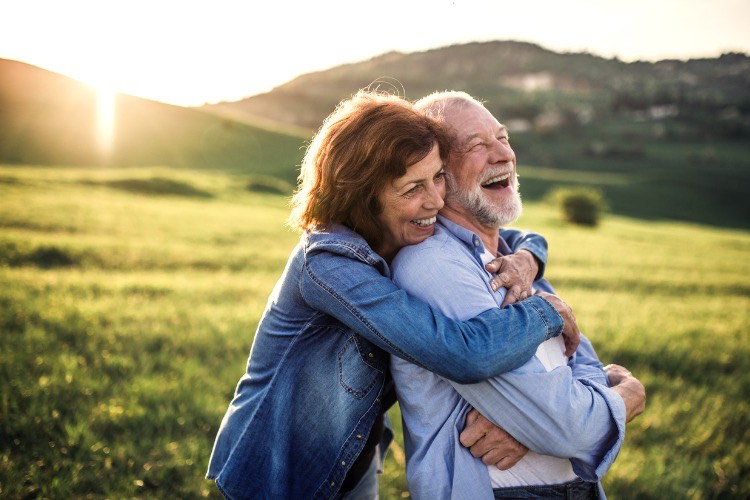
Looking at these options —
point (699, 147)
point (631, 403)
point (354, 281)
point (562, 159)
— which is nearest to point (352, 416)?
point (354, 281)

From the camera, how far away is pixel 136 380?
470 centimetres

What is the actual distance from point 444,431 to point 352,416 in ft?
1.49

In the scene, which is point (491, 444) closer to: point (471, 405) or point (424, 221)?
point (471, 405)

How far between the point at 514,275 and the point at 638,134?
370 feet

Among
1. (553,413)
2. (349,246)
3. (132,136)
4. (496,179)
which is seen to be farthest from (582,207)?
(132,136)

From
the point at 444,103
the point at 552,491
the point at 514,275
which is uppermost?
the point at 444,103

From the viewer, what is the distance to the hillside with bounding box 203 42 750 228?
57.2 m

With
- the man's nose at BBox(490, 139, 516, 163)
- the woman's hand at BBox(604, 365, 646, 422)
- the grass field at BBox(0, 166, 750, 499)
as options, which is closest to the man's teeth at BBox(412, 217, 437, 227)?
the man's nose at BBox(490, 139, 516, 163)

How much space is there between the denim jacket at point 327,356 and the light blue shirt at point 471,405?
0.13m

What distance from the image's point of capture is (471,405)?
7.67 feet

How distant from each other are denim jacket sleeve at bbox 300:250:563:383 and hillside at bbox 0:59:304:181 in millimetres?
34571

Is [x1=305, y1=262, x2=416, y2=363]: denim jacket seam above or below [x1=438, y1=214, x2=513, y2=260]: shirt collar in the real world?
below

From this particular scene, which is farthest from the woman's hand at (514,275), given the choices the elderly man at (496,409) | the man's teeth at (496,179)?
the man's teeth at (496,179)

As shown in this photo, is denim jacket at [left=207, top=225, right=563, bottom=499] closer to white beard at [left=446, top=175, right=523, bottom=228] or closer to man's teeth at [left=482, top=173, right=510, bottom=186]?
white beard at [left=446, top=175, right=523, bottom=228]
